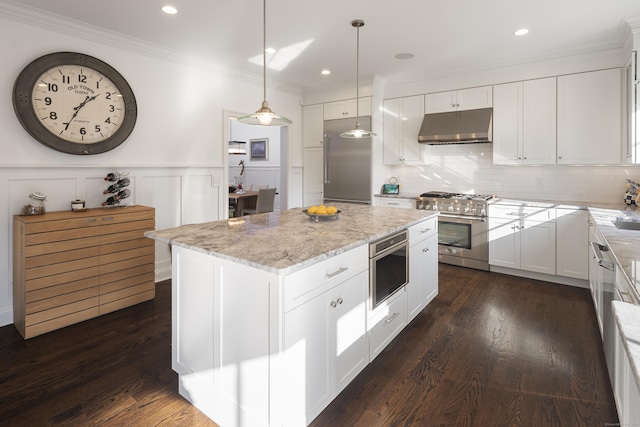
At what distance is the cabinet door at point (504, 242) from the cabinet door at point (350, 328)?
2.89 m

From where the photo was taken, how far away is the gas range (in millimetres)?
4391

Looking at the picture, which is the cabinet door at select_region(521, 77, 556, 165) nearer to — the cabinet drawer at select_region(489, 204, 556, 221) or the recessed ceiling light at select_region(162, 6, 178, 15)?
the cabinet drawer at select_region(489, 204, 556, 221)

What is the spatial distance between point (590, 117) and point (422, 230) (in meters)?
2.62

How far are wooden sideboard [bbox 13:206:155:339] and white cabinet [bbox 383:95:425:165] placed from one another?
3446 mm

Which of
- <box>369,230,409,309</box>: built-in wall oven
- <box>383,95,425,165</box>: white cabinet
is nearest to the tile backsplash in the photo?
<box>383,95,425,165</box>: white cabinet

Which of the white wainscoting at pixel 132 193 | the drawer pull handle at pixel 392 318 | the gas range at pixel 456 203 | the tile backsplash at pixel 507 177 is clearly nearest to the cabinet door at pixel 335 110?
the tile backsplash at pixel 507 177

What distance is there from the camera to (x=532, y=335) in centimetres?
275

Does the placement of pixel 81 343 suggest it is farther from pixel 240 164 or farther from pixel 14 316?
pixel 240 164

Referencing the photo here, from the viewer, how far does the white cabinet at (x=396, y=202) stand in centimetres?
495

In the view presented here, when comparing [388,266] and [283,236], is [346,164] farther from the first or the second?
[283,236]

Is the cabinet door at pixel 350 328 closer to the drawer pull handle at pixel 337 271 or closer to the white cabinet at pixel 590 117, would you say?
the drawer pull handle at pixel 337 271

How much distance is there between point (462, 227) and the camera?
14.9 feet

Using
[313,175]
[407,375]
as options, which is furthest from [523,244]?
[313,175]

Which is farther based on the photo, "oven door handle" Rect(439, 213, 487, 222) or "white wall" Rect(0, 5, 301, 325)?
"oven door handle" Rect(439, 213, 487, 222)
